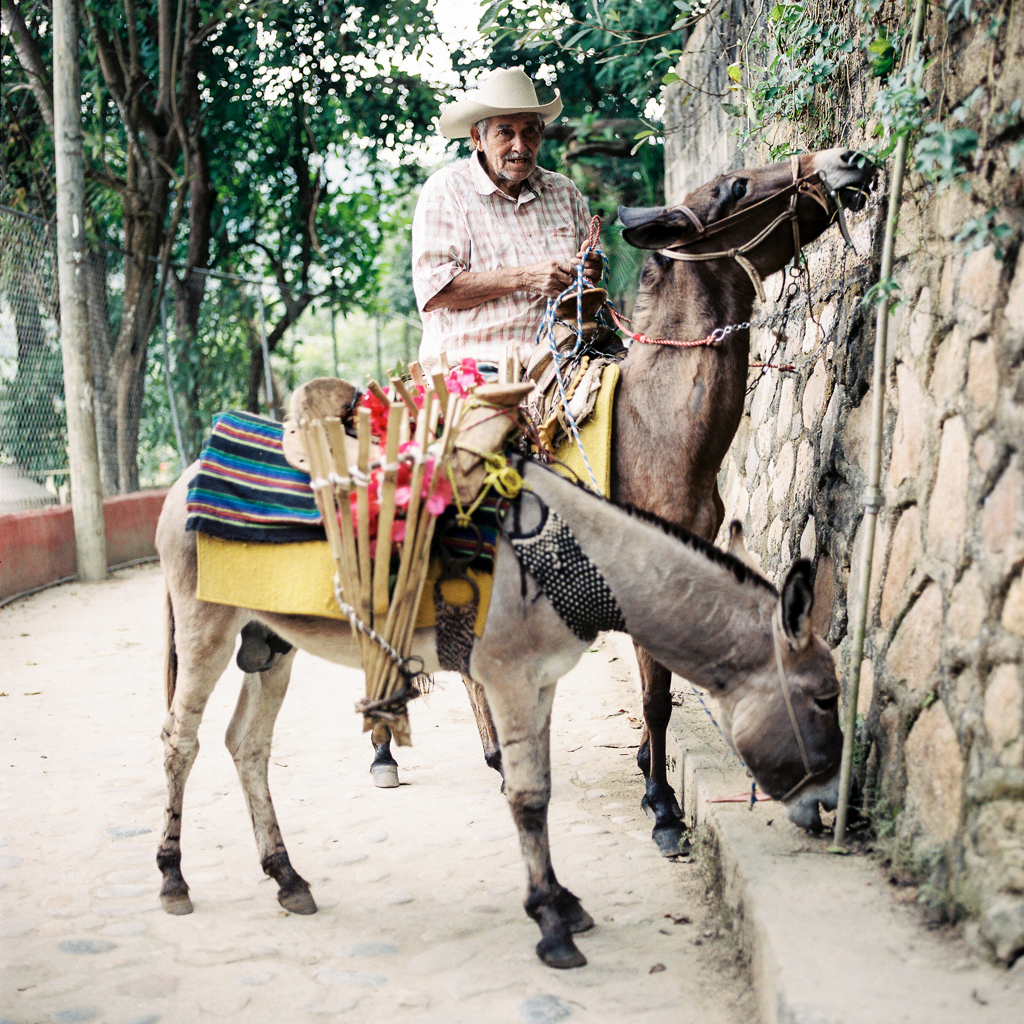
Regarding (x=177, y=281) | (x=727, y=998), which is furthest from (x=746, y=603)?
(x=177, y=281)

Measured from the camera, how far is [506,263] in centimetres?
421

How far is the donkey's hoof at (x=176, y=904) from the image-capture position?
A: 10.4 ft

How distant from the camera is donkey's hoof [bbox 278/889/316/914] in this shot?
3.19 metres

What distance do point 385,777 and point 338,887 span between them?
0.98 m

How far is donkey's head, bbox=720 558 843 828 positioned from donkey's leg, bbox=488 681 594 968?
0.59 m

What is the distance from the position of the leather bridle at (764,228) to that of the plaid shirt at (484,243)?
669 mm

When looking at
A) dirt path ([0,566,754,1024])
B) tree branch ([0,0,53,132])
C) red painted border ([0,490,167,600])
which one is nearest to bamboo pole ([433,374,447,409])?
dirt path ([0,566,754,1024])

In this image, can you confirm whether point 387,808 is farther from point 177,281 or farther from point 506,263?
point 177,281

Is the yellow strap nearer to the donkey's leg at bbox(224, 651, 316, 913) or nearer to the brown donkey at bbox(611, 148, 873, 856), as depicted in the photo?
the brown donkey at bbox(611, 148, 873, 856)

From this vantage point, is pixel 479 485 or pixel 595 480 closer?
pixel 479 485

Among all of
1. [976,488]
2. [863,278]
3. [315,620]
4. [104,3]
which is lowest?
[315,620]

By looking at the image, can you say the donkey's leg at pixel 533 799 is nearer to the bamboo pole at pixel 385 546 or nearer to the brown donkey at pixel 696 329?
the bamboo pole at pixel 385 546

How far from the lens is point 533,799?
279 centimetres

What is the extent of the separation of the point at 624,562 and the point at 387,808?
2.02m
